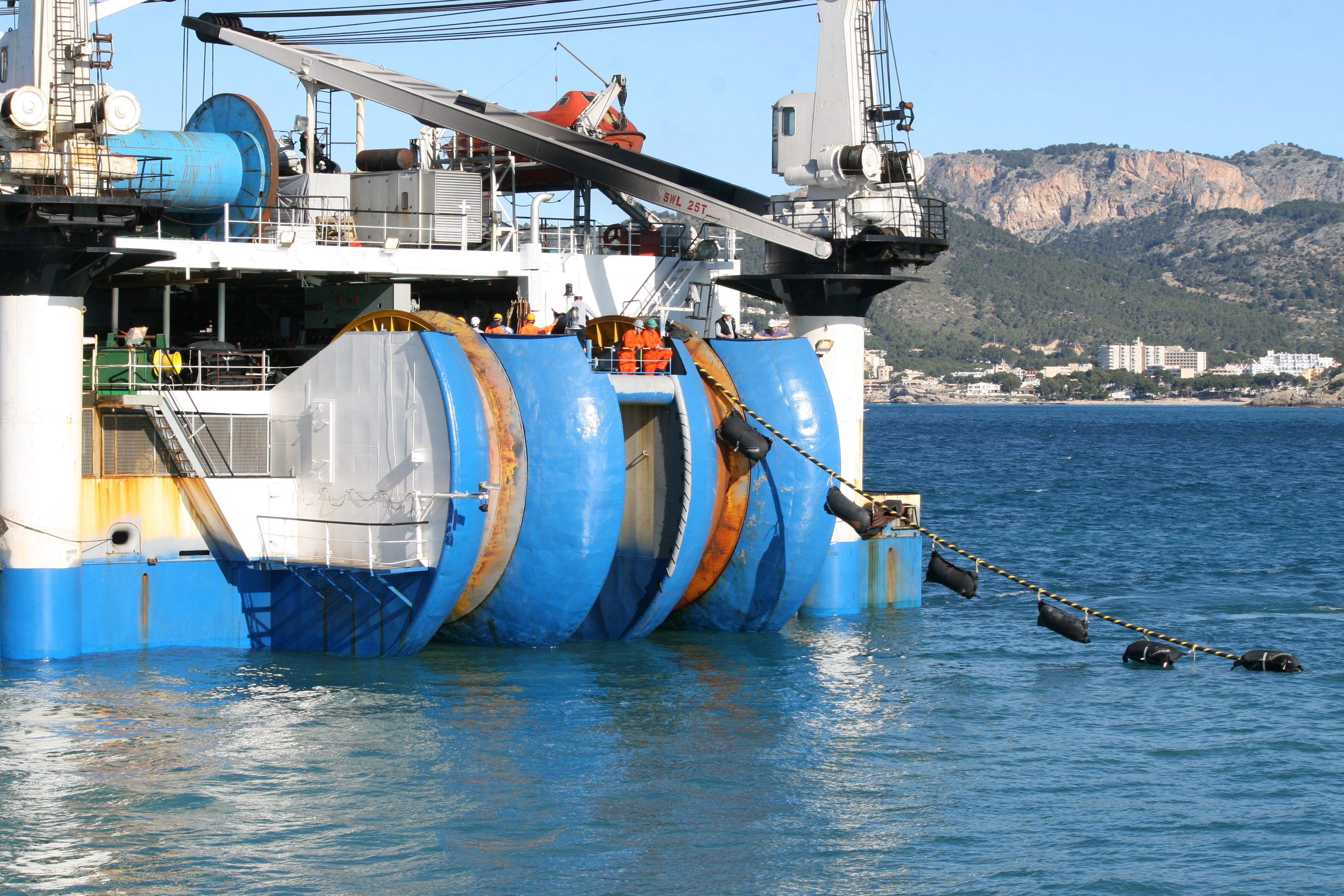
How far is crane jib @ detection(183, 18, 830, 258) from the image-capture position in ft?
96.9

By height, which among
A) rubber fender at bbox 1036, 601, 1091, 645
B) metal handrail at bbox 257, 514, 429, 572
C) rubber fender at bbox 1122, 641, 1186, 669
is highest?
metal handrail at bbox 257, 514, 429, 572

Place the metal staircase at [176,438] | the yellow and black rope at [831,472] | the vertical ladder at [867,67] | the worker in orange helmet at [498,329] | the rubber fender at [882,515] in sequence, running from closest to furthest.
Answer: the worker in orange helmet at [498,329]
the metal staircase at [176,438]
the yellow and black rope at [831,472]
the rubber fender at [882,515]
the vertical ladder at [867,67]

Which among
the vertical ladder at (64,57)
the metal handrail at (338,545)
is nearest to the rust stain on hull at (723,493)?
the metal handrail at (338,545)

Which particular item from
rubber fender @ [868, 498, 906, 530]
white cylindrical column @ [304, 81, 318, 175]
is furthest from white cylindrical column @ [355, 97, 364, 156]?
rubber fender @ [868, 498, 906, 530]

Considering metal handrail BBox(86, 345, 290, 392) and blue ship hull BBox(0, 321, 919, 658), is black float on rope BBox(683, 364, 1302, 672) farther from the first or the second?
metal handrail BBox(86, 345, 290, 392)

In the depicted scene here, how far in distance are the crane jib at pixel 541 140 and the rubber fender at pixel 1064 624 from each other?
7615 millimetres

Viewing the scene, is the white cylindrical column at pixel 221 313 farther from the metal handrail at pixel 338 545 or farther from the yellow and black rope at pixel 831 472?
the yellow and black rope at pixel 831 472

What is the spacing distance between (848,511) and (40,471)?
12496mm

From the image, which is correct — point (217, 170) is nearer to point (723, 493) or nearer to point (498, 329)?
point (498, 329)

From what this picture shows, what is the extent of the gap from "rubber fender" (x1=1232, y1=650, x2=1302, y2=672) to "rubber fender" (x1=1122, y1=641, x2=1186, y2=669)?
1007 mm

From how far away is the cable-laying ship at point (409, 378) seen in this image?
23.9 metres

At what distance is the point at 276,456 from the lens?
86.5 ft

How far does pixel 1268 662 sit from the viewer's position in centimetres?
2592

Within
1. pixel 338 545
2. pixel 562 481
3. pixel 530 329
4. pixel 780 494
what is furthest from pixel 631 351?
pixel 338 545
